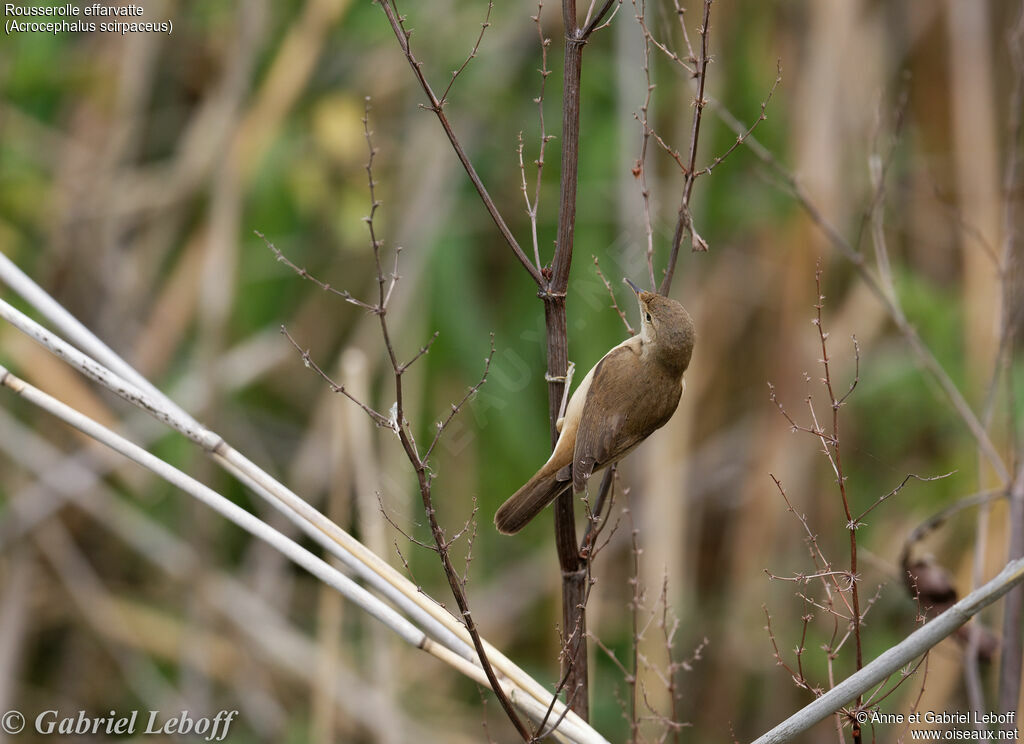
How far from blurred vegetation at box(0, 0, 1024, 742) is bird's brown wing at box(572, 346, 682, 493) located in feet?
3.13

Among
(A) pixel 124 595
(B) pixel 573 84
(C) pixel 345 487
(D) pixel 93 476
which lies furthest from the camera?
(A) pixel 124 595

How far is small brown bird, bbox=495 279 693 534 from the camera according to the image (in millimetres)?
2053

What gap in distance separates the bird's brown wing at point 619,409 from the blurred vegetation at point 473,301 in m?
0.96

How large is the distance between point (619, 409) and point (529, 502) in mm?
305

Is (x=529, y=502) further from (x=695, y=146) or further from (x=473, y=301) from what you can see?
(x=473, y=301)

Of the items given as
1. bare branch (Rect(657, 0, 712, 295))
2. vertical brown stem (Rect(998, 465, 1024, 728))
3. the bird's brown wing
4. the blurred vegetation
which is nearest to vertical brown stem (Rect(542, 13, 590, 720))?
bare branch (Rect(657, 0, 712, 295))

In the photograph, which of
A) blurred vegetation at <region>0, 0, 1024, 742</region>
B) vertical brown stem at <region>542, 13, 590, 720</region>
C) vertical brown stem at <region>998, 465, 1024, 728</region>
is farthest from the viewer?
blurred vegetation at <region>0, 0, 1024, 742</region>

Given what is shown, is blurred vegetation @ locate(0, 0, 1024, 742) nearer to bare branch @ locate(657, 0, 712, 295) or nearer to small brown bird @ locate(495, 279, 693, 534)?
small brown bird @ locate(495, 279, 693, 534)

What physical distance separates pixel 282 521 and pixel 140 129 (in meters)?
1.76

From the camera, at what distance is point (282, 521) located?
143 inches

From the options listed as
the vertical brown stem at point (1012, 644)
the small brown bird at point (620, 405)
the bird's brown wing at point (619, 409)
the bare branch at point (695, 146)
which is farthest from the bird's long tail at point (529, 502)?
the vertical brown stem at point (1012, 644)

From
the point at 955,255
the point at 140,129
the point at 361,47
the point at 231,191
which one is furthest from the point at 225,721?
the point at 955,255

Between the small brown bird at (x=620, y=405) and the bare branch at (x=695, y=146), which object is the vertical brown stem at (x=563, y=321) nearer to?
the bare branch at (x=695, y=146)

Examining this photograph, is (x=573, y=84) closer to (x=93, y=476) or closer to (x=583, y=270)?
(x=583, y=270)
